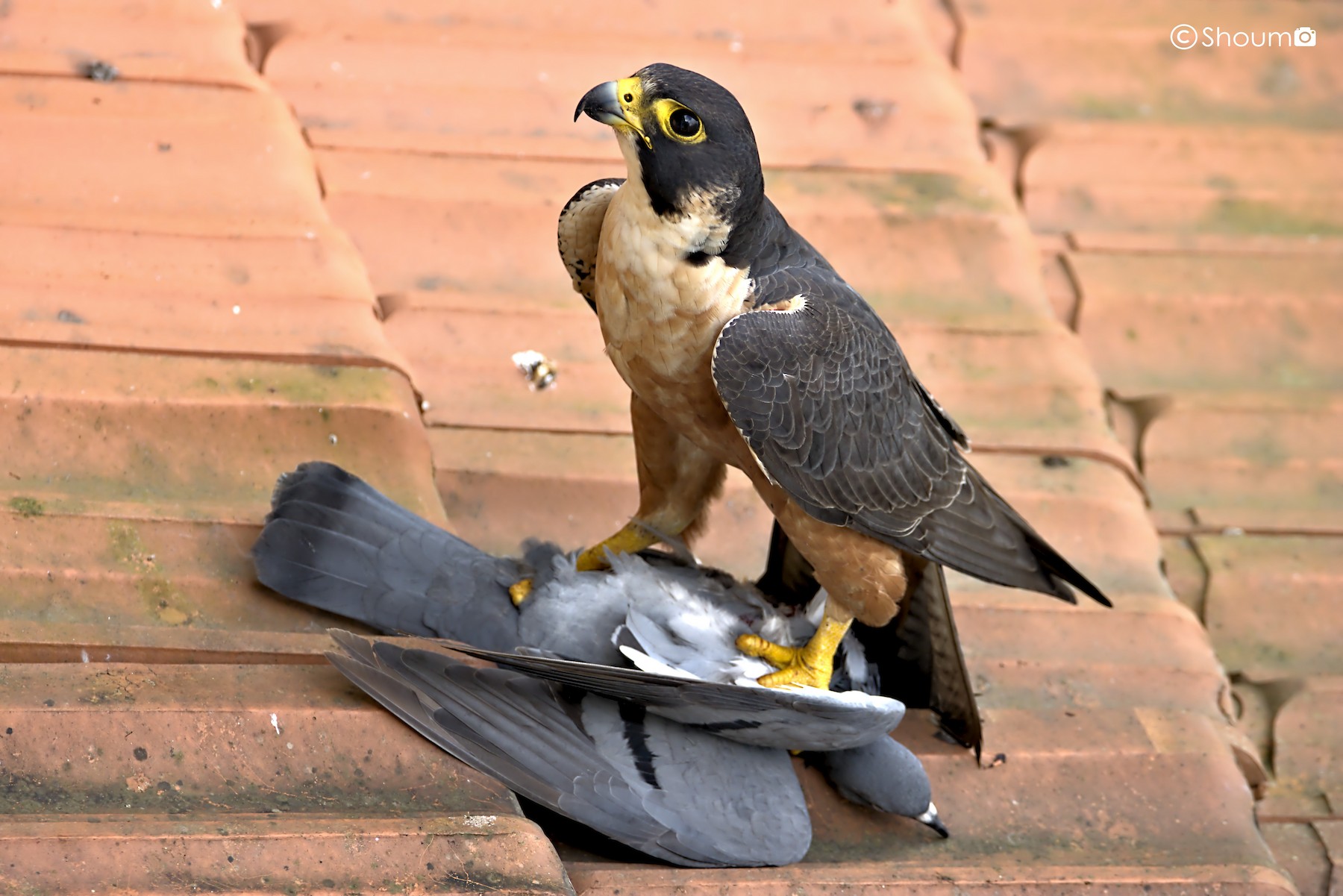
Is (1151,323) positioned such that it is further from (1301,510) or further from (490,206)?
(490,206)

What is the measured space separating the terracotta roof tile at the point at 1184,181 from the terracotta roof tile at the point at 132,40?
2.62 m

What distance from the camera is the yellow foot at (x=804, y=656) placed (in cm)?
258

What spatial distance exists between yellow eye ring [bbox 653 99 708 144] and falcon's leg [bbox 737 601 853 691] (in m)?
1.02

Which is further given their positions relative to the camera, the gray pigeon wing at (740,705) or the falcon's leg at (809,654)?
the falcon's leg at (809,654)

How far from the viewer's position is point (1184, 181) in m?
4.31

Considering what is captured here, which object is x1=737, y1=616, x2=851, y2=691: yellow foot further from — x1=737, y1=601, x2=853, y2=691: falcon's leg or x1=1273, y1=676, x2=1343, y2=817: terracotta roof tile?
x1=1273, y1=676, x2=1343, y2=817: terracotta roof tile

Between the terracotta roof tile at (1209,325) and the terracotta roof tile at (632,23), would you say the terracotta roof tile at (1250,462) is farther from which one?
the terracotta roof tile at (632,23)

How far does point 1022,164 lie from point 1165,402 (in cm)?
100

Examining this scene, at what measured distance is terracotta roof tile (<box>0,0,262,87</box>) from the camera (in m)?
3.38

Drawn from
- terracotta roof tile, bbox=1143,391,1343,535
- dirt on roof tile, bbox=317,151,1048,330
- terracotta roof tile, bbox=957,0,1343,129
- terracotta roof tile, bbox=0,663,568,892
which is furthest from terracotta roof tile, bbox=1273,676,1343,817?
terracotta roof tile, bbox=957,0,1343,129

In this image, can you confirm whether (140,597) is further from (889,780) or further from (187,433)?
(889,780)

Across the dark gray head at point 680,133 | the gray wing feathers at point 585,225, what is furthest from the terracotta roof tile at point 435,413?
the dark gray head at point 680,133

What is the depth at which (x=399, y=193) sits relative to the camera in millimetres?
3539

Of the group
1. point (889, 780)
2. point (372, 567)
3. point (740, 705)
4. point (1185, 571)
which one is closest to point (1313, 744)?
point (1185, 571)
